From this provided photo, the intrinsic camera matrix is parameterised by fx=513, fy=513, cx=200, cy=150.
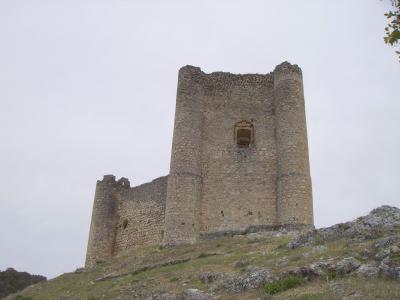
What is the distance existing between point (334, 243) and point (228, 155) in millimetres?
9923

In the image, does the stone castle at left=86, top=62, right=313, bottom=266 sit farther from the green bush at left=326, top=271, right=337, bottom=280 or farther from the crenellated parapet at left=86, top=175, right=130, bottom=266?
the green bush at left=326, top=271, right=337, bottom=280

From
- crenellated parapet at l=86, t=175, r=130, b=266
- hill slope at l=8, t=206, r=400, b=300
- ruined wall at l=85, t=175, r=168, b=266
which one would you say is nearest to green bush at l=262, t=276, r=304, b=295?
hill slope at l=8, t=206, r=400, b=300

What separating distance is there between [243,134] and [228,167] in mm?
2049

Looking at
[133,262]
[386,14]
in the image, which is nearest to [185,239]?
[133,262]

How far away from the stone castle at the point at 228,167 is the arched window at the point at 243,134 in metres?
0.04

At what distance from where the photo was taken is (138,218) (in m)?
24.1

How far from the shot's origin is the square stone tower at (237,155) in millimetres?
20078

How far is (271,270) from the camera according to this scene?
35.2ft

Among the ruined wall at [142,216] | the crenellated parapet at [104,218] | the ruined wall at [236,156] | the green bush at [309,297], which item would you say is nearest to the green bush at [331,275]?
the green bush at [309,297]

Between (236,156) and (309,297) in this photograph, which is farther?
(236,156)

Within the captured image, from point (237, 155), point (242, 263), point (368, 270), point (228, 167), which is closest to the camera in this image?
point (368, 270)

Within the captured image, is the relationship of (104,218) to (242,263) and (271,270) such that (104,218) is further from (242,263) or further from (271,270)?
(271,270)

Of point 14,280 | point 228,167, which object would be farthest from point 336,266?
point 14,280

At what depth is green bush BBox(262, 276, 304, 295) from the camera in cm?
950
